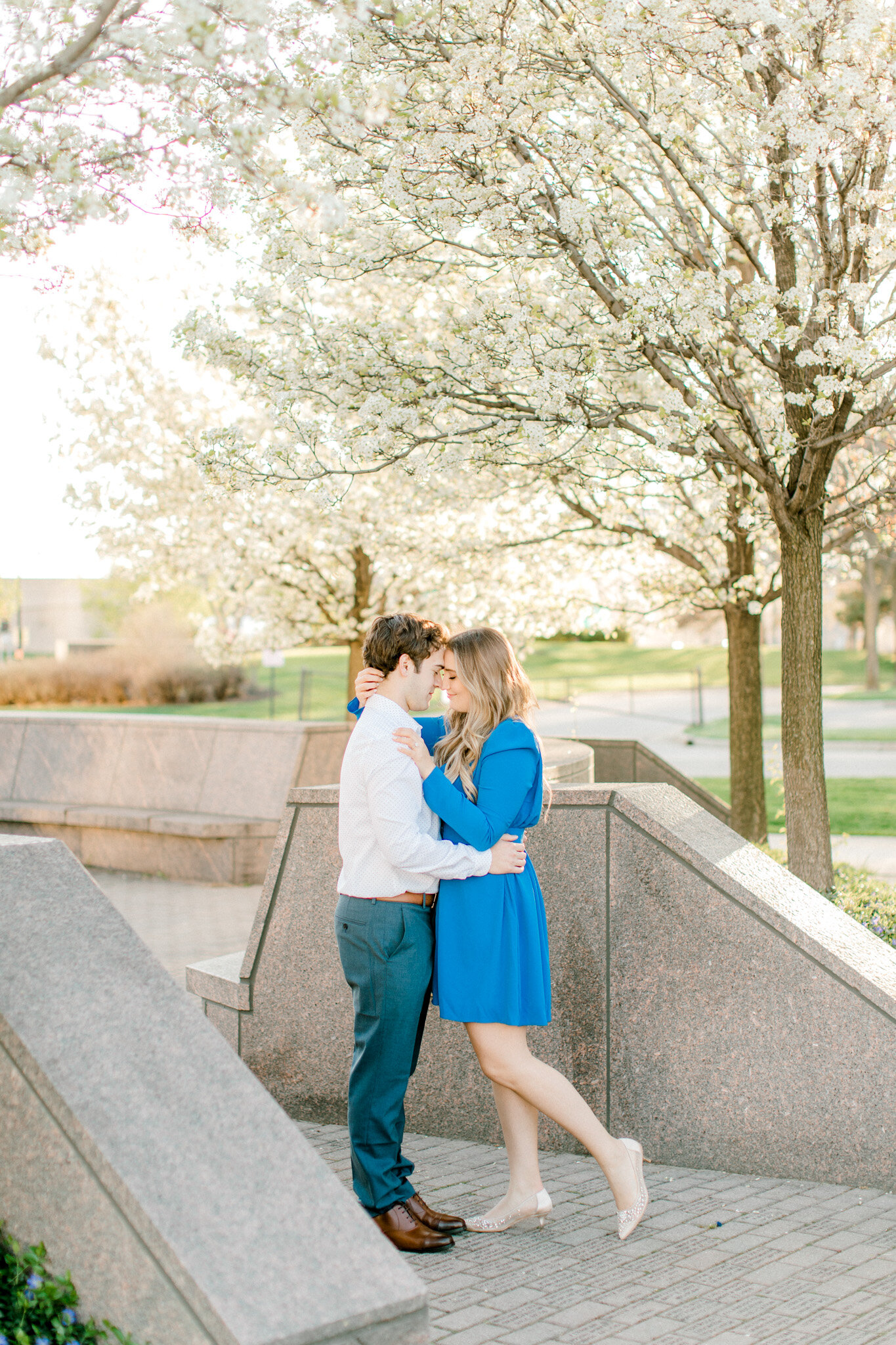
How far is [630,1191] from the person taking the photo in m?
4.13

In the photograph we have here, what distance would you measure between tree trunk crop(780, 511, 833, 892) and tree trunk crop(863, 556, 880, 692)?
33.8m

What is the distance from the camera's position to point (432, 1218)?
416cm

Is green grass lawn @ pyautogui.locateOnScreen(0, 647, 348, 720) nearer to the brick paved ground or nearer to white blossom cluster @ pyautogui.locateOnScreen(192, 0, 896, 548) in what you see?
white blossom cluster @ pyautogui.locateOnScreen(192, 0, 896, 548)

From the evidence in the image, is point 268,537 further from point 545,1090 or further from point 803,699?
point 545,1090

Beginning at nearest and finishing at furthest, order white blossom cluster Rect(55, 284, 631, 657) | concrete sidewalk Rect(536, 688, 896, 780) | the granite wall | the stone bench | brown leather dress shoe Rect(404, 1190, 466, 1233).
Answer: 1. the granite wall
2. brown leather dress shoe Rect(404, 1190, 466, 1233)
3. the stone bench
4. white blossom cluster Rect(55, 284, 631, 657)
5. concrete sidewalk Rect(536, 688, 896, 780)

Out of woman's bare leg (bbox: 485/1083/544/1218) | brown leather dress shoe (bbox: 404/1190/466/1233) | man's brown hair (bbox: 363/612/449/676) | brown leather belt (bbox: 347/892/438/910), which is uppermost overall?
man's brown hair (bbox: 363/612/449/676)

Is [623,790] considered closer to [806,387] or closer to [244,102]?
[244,102]

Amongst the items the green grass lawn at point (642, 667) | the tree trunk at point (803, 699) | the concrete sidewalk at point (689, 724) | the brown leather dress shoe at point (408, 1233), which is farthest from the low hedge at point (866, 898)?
the green grass lawn at point (642, 667)

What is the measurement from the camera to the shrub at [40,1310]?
302cm

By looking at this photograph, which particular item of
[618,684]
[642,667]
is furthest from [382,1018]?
[642,667]

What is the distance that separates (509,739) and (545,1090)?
3.62 feet

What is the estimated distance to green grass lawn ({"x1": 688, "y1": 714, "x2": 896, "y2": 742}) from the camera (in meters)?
27.7

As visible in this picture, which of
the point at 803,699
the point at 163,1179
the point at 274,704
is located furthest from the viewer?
the point at 274,704

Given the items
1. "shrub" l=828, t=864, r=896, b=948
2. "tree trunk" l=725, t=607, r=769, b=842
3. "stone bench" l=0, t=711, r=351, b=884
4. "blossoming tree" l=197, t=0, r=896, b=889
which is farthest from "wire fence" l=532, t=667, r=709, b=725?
"blossoming tree" l=197, t=0, r=896, b=889
